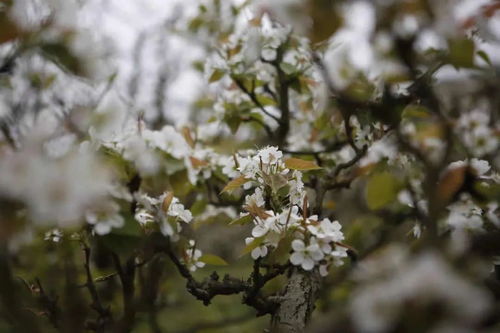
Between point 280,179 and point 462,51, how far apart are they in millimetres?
479

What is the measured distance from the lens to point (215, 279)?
1.15 metres

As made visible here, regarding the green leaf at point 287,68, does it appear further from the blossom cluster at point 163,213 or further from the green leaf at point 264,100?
the blossom cluster at point 163,213

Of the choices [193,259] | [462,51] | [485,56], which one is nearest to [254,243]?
[193,259]

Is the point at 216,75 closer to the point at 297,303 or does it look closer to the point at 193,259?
the point at 193,259

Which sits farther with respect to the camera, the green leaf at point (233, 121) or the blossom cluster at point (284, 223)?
the green leaf at point (233, 121)

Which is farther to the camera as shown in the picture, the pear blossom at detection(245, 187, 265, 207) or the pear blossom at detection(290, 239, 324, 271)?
the pear blossom at detection(245, 187, 265, 207)

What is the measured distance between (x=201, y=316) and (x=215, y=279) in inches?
75.7

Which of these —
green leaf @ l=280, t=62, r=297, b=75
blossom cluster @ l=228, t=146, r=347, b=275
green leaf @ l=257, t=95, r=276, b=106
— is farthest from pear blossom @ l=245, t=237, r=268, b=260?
green leaf @ l=257, t=95, r=276, b=106

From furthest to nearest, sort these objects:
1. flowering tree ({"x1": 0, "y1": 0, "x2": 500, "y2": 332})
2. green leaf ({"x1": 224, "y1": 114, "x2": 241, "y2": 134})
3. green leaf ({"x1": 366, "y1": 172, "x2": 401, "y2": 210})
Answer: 1. green leaf ({"x1": 224, "y1": 114, "x2": 241, "y2": 134})
2. green leaf ({"x1": 366, "y1": 172, "x2": 401, "y2": 210})
3. flowering tree ({"x1": 0, "y1": 0, "x2": 500, "y2": 332})

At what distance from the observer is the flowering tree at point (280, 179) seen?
1.69 ft

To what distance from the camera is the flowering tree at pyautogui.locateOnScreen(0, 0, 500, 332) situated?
20.3 inches

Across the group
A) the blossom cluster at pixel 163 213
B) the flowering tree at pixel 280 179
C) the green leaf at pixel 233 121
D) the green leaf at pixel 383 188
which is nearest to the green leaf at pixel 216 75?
the flowering tree at pixel 280 179

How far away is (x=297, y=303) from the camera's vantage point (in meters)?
1.17

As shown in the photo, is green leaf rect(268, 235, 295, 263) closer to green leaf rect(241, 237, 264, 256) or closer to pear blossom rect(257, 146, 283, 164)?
green leaf rect(241, 237, 264, 256)
